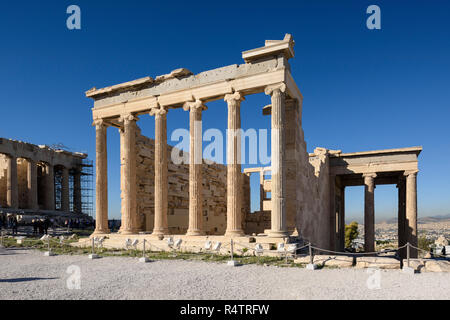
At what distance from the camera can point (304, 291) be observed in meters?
7.32

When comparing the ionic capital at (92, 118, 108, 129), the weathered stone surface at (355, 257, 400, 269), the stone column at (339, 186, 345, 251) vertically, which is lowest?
the stone column at (339, 186, 345, 251)

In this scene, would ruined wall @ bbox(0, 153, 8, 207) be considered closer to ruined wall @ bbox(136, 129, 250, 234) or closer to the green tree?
ruined wall @ bbox(136, 129, 250, 234)

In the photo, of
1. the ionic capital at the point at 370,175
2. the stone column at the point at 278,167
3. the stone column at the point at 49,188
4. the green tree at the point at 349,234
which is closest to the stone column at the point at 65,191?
the stone column at the point at 49,188

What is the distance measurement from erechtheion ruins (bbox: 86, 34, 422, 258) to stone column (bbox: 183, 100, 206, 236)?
5 centimetres

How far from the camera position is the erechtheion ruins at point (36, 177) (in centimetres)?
3653

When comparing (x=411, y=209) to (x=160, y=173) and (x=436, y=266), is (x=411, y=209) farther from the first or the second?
(x=160, y=173)

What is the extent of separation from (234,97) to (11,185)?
104 feet

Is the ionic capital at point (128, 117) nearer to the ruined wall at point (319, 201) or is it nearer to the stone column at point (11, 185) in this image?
the ruined wall at point (319, 201)

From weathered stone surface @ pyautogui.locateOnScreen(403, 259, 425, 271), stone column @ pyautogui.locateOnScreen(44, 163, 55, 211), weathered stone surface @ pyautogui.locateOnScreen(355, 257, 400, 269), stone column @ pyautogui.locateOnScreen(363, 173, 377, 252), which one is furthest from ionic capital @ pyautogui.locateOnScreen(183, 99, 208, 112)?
stone column @ pyautogui.locateOnScreen(44, 163, 55, 211)

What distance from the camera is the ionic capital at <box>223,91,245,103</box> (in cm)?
1512

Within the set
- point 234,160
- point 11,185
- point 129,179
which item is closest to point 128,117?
point 129,179

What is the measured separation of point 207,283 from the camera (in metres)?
8.27

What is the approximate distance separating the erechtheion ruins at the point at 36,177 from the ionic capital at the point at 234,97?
95.9 feet
